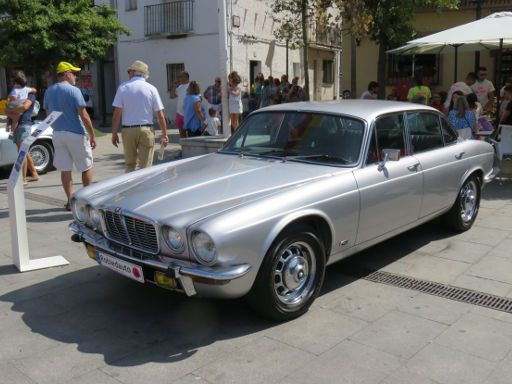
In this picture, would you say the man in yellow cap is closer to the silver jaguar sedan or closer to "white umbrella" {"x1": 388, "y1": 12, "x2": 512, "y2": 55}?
the silver jaguar sedan

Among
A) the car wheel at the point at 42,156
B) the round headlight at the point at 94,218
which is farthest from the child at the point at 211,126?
the round headlight at the point at 94,218

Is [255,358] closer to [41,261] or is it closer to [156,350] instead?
[156,350]

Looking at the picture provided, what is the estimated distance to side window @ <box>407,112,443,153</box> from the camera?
545 centimetres

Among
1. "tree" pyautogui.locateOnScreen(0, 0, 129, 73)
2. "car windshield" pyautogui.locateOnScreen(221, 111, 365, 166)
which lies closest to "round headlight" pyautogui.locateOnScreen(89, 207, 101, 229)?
"car windshield" pyautogui.locateOnScreen(221, 111, 365, 166)

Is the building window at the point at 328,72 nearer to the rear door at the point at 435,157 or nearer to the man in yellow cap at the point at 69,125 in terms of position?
the man in yellow cap at the point at 69,125

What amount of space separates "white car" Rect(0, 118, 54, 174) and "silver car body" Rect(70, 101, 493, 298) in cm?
577

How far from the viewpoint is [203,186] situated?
4.21 metres

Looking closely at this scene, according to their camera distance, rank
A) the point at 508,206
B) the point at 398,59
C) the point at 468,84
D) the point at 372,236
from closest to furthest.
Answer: the point at 372,236, the point at 508,206, the point at 468,84, the point at 398,59

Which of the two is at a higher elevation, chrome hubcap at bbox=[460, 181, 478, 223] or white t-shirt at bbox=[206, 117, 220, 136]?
white t-shirt at bbox=[206, 117, 220, 136]

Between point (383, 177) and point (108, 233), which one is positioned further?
point (383, 177)

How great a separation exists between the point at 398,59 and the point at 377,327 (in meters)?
16.4

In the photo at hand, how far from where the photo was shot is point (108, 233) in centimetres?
419

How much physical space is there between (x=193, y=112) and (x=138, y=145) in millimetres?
3670

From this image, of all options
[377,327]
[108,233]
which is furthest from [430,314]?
[108,233]
